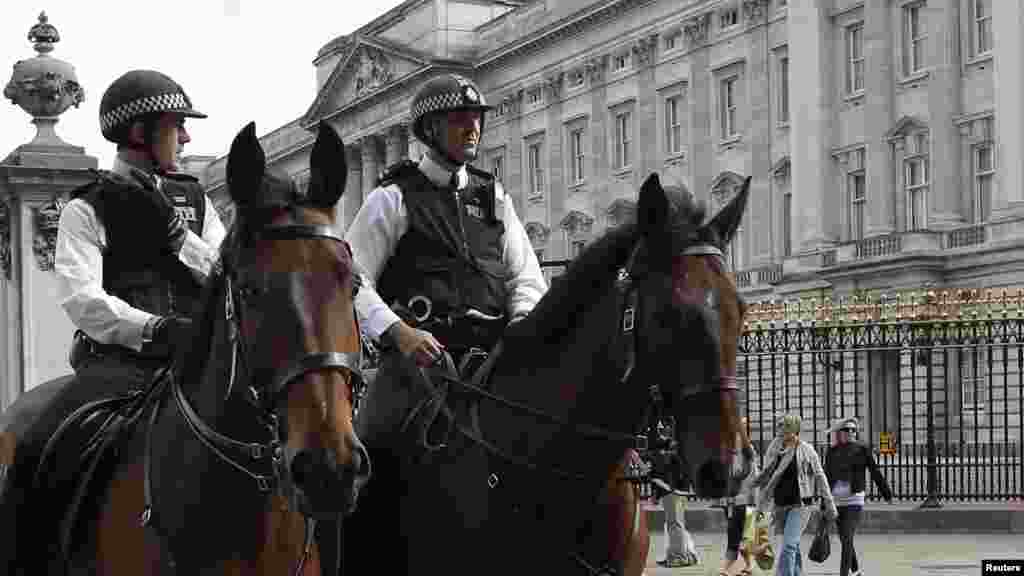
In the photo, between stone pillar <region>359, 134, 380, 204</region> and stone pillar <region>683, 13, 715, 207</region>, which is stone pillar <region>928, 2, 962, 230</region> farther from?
stone pillar <region>359, 134, 380, 204</region>

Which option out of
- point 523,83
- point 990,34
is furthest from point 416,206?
point 523,83

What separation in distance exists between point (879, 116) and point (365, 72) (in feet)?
126

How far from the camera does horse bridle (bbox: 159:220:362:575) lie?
166 inches

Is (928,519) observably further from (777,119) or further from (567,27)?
(567,27)

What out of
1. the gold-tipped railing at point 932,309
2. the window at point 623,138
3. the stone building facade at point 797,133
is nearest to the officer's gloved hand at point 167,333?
the gold-tipped railing at point 932,309

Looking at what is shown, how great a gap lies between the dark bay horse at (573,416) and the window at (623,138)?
56008 mm

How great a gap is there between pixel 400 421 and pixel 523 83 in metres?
63.2

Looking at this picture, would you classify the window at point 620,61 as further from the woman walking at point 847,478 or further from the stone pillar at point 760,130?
the woman walking at point 847,478

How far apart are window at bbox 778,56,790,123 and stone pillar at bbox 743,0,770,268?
26 centimetres

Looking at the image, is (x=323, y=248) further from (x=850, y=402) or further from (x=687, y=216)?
(x=850, y=402)

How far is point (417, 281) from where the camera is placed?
21.3 feet

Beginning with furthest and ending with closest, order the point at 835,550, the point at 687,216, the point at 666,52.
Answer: the point at 666,52, the point at 835,550, the point at 687,216

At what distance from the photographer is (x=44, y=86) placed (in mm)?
13766

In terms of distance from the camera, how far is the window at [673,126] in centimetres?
5878
